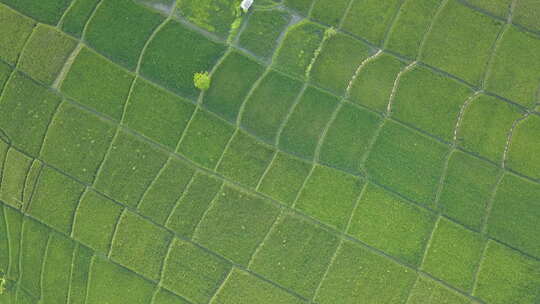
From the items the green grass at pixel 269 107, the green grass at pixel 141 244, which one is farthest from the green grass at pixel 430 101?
the green grass at pixel 141 244

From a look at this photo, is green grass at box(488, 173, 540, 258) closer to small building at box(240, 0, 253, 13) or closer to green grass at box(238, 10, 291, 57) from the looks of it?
green grass at box(238, 10, 291, 57)

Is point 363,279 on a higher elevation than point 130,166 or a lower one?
lower

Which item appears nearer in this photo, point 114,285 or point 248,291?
point 248,291

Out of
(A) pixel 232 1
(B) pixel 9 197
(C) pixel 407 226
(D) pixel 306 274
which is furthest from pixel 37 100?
(C) pixel 407 226

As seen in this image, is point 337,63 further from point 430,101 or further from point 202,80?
point 202,80

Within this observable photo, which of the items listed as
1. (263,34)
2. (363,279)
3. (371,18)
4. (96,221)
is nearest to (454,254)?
(363,279)

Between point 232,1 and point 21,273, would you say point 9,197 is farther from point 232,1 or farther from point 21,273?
point 232,1

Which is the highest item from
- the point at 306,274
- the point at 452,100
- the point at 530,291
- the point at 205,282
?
the point at 452,100
